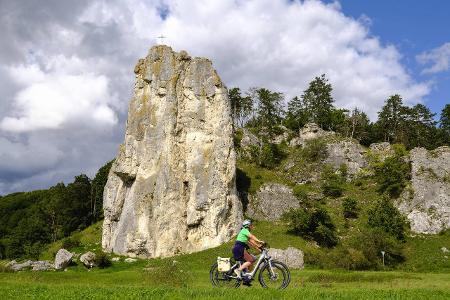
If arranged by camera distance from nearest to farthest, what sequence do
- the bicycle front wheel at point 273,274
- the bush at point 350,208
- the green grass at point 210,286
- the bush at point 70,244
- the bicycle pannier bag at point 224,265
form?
the green grass at point 210,286 → the bicycle front wheel at point 273,274 → the bicycle pannier bag at point 224,265 → the bush at point 350,208 → the bush at point 70,244

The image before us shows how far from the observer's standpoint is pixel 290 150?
94312 millimetres

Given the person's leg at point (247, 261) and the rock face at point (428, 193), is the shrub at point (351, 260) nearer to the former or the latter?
the rock face at point (428, 193)

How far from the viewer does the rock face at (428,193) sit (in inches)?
2459

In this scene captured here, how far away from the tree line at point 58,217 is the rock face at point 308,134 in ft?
137

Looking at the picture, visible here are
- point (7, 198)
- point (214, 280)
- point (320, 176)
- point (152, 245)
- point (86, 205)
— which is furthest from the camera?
point (7, 198)

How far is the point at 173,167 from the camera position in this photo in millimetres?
63906

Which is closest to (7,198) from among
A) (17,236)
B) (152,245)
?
(17,236)

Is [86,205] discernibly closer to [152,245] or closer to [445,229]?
[152,245]

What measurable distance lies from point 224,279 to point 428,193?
5537 cm

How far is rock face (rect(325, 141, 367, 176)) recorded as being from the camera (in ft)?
280

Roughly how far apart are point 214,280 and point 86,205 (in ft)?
277

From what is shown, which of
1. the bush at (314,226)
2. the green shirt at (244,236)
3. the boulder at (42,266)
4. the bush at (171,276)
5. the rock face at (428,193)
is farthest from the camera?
the rock face at (428,193)

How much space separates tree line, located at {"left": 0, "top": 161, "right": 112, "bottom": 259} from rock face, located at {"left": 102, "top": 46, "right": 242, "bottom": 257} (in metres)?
26.9

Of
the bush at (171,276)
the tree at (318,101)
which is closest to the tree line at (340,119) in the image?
the tree at (318,101)
